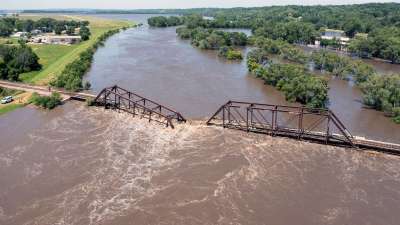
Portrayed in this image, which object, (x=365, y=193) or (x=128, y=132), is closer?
(x=365, y=193)

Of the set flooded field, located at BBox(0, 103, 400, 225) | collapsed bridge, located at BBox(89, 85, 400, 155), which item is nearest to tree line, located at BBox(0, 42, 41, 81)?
collapsed bridge, located at BBox(89, 85, 400, 155)

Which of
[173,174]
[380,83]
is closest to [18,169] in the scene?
[173,174]

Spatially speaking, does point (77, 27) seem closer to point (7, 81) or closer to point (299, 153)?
point (7, 81)

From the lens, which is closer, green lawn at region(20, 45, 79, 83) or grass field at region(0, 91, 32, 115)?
grass field at region(0, 91, 32, 115)

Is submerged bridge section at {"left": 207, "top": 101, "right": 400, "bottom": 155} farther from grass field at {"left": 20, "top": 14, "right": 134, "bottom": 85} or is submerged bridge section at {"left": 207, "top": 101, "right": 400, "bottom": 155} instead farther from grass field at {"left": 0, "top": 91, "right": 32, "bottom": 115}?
grass field at {"left": 20, "top": 14, "right": 134, "bottom": 85}

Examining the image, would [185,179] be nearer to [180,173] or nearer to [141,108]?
[180,173]

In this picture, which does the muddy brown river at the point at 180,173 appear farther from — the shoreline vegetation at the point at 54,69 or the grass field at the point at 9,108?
the shoreline vegetation at the point at 54,69
